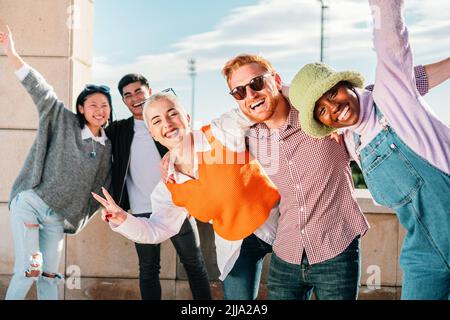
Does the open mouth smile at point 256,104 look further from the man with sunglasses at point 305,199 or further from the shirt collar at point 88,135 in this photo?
the shirt collar at point 88,135

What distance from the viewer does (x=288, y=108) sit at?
9.01ft

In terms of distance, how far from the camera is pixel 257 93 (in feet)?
8.96

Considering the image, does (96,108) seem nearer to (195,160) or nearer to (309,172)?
(195,160)

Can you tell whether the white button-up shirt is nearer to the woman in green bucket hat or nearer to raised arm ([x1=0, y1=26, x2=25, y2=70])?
the woman in green bucket hat

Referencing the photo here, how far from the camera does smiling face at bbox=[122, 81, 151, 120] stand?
4.15 metres

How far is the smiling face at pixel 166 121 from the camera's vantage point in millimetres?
3145

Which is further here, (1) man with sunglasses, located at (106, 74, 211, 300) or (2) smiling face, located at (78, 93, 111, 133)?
(1) man with sunglasses, located at (106, 74, 211, 300)

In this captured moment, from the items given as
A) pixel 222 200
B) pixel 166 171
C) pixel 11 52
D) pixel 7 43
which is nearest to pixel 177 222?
pixel 166 171

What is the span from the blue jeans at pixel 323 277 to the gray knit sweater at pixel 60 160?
1.72 metres

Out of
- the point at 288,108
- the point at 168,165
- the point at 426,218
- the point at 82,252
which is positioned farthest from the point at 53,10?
the point at 426,218

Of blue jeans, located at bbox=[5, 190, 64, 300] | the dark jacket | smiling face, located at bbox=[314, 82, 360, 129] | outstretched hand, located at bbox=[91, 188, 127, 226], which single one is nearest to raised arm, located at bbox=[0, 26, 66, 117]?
the dark jacket

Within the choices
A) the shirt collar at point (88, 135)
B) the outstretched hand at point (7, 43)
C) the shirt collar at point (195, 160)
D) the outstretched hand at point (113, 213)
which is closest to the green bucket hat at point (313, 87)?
the shirt collar at point (195, 160)

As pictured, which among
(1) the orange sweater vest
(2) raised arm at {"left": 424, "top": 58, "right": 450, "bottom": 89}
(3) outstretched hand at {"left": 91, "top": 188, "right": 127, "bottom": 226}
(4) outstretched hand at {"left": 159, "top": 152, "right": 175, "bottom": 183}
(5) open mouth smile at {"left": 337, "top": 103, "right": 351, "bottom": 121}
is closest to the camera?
(5) open mouth smile at {"left": 337, "top": 103, "right": 351, "bottom": 121}
